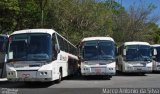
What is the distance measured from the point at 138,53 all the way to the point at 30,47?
12.9 m

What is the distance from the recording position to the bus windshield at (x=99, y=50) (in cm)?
2633

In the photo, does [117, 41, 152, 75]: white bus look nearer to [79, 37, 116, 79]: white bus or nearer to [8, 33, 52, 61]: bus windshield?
[79, 37, 116, 79]: white bus

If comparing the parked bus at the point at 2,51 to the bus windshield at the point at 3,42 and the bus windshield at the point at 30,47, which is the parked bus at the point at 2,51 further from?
the bus windshield at the point at 30,47

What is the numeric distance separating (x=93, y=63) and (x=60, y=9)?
1788 cm

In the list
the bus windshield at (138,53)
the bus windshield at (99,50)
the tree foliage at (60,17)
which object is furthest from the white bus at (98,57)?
the tree foliage at (60,17)

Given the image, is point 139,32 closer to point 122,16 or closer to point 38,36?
point 122,16

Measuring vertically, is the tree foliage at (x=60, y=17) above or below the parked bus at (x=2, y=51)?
above

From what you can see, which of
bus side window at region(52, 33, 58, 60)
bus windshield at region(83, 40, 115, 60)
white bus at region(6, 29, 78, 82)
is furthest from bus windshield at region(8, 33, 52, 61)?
bus windshield at region(83, 40, 115, 60)

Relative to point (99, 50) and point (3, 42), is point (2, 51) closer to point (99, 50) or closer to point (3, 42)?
point (3, 42)

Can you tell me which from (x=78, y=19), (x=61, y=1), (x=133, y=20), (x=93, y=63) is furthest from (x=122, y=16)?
(x=93, y=63)

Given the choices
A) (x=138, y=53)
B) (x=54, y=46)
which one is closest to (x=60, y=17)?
(x=138, y=53)

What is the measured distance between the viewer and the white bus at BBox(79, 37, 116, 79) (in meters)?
25.9

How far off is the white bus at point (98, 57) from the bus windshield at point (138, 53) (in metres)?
5.45

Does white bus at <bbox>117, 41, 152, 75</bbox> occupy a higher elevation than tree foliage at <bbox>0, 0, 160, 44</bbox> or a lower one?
lower
